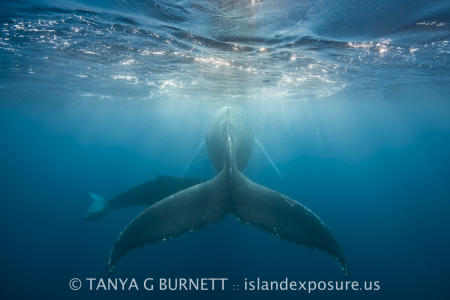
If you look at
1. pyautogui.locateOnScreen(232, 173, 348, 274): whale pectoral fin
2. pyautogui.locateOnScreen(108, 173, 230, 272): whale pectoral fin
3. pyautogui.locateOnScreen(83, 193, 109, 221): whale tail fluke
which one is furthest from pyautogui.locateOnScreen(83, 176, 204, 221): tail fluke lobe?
pyautogui.locateOnScreen(232, 173, 348, 274): whale pectoral fin

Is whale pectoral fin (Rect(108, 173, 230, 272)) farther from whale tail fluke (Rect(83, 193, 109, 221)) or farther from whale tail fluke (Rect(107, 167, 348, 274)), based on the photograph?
whale tail fluke (Rect(83, 193, 109, 221))

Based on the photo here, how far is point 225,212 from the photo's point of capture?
5.66 metres

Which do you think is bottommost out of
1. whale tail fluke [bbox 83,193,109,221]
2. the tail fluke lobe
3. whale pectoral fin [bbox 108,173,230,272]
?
whale tail fluke [bbox 83,193,109,221]

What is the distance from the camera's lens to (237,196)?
18.9ft

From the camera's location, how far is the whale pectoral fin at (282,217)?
471 centimetres

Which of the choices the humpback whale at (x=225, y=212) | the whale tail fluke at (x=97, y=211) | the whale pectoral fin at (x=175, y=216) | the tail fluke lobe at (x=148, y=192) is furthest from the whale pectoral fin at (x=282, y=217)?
the whale tail fluke at (x=97, y=211)

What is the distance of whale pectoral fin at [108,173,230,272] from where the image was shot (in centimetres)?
474

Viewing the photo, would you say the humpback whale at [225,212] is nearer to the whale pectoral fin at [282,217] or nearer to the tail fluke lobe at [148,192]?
the whale pectoral fin at [282,217]

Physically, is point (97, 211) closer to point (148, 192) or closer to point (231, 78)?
point (148, 192)

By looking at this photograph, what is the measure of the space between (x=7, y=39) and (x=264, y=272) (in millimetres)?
16789

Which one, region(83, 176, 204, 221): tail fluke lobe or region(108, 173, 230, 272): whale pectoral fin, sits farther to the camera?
region(83, 176, 204, 221): tail fluke lobe

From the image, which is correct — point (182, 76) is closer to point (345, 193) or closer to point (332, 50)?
point (332, 50)

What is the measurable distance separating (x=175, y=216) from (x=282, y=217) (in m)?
2.21

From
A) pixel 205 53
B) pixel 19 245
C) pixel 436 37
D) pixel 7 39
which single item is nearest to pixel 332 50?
pixel 436 37
